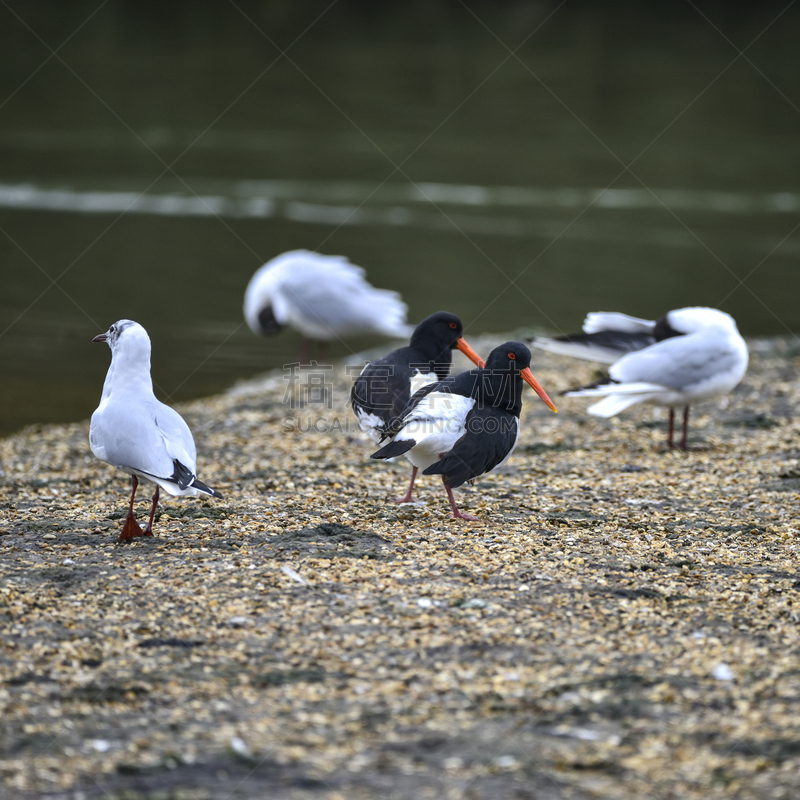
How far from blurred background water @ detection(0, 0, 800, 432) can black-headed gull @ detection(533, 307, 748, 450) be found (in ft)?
14.0

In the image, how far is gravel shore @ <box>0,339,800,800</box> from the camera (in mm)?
2977

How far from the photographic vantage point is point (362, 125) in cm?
2875

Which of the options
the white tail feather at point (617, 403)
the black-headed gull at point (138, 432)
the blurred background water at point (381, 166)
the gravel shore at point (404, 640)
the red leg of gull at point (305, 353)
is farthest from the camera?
the blurred background water at point (381, 166)

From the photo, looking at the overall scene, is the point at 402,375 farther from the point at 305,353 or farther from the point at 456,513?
the point at 305,353

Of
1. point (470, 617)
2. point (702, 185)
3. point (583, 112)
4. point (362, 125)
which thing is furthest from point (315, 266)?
point (583, 112)

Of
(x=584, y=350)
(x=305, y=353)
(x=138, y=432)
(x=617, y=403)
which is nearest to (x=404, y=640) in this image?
(x=138, y=432)

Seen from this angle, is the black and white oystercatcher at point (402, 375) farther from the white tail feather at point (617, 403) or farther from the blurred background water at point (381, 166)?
the blurred background water at point (381, 166)

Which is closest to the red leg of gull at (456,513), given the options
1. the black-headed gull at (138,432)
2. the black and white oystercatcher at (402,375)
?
the black and white oystercatcher at (402,375)

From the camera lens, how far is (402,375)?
19.8 feet

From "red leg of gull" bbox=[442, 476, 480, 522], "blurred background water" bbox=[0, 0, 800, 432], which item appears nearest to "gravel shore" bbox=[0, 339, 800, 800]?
"red leg of gull" bbox=[442, 476, 480, 522]

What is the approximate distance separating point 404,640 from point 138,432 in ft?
5.47

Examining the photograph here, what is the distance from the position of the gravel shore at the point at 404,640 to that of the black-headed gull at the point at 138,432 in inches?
12.5

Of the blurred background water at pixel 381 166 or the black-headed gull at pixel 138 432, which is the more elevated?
the blurred background water at pixel 381 166

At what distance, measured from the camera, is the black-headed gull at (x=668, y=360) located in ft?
22.7
